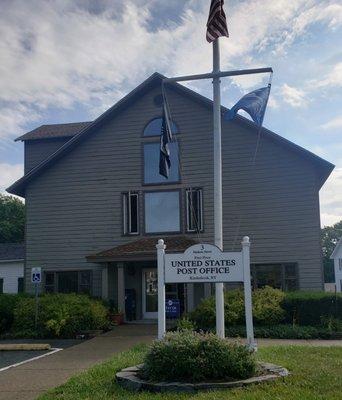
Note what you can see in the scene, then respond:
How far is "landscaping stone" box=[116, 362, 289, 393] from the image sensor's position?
784cm

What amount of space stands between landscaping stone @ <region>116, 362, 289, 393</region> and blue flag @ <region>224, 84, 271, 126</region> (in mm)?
4968

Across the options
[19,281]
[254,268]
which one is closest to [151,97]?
[254,268]

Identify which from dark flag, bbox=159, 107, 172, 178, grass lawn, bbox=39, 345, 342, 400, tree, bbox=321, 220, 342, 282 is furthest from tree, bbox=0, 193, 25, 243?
grass lawn, bbox=39, 345, 342, 400

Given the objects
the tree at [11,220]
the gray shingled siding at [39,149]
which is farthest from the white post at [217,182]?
the tree at [11,220]

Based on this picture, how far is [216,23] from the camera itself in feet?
35.3

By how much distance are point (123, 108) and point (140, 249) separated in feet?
20.5

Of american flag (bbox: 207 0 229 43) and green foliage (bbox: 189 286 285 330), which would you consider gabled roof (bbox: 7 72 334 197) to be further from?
american flag (bbox: 207 0 229 43)

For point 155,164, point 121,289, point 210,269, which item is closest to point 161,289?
point 210,269

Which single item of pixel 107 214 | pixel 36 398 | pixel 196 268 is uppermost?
pixel 107 214

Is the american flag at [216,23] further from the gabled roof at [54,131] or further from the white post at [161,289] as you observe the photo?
the gabled roof at [54,131]

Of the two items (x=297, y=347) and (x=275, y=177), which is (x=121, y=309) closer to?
(x=275, y=177)

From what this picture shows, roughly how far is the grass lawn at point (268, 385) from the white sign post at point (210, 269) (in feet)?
3.68

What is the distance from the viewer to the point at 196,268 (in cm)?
1003

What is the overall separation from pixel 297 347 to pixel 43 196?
554 inches
